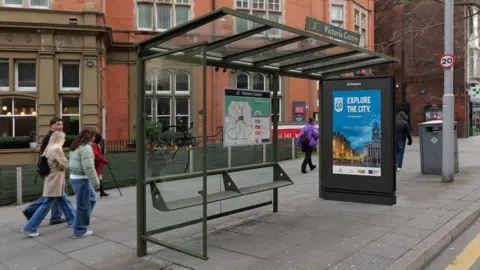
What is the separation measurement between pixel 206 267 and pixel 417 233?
2977 millimetres

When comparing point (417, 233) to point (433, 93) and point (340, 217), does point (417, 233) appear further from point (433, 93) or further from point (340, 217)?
point (433, 93)

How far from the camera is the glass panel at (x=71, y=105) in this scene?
17.2 metres

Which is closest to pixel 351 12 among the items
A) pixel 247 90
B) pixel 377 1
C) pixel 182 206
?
pixel 377 1

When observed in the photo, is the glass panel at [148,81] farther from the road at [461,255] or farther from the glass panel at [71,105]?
the glass panel at [71,105]

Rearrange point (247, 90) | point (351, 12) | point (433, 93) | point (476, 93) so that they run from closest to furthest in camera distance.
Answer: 1. point (247, 90)
2. point (476, 93)
3. point (351, 12)
4. point (433, 93)

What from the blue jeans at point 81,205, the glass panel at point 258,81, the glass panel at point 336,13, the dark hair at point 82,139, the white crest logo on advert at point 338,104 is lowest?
the blue jeans at point 81,205

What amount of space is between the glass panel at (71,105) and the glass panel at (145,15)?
19.5ft

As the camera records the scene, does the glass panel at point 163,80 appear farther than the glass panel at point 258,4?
No

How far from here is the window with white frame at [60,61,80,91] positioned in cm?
1705

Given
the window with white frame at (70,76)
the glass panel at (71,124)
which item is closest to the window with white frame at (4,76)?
the window with white frame at (70,76)

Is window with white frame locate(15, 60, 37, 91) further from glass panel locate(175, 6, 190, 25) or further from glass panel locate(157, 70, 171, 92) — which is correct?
glass panel locate(157, 70, 171, 92)

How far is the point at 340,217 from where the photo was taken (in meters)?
6.43

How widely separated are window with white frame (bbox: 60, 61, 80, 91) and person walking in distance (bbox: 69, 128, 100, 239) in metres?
12.5

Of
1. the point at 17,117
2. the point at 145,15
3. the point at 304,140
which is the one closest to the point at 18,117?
the point at 17,117
